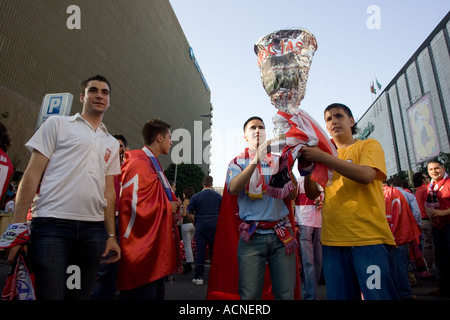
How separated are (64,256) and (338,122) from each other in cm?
212

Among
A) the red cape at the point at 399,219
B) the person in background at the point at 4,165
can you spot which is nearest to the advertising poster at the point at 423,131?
the red cape at the point at 399,219

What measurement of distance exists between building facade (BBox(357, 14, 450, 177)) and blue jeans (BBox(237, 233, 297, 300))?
109 ft

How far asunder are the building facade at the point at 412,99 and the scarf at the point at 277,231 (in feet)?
108

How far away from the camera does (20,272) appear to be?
1.68m

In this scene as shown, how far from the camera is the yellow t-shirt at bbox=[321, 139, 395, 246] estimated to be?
1924 mm

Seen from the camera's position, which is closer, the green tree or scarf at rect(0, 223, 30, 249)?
scarf at rect(0, 223, 30, 249)

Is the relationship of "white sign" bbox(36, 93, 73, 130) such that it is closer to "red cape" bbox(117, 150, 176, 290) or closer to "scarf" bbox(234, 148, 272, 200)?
"red cape" bbox(117, 150, 176, 290)

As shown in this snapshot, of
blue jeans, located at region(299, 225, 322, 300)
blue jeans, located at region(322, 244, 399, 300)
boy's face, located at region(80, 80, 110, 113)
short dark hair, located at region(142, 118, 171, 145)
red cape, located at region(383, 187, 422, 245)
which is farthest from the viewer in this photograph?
red cape, located at region(383, 187, 422, 245)

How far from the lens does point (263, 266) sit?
2.17 metres

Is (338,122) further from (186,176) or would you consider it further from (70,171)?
(186,176)

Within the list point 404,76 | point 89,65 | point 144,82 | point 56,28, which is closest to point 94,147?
point 56,28

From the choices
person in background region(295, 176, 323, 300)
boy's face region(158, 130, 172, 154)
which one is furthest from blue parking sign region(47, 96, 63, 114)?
person in background region(295, 176, 323, 300)

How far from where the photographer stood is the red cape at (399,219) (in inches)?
177

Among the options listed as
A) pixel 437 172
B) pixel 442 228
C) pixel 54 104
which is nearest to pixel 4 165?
pixel 54 104
